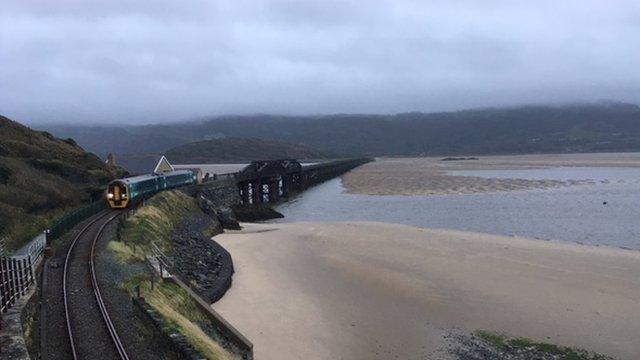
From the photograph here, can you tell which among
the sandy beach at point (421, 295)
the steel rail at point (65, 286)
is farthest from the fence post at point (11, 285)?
the sandy beach at point (421, 295)

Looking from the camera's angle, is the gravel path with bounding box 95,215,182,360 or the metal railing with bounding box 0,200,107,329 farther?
the metal railing with bounding box 0,200,107,329

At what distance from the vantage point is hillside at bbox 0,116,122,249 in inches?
1282

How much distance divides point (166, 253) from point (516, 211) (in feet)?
120

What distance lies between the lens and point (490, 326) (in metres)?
20.6

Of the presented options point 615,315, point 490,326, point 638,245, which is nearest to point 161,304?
point 490,326

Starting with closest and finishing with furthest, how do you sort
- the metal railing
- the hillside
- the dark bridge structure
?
the metal railing < the hillside < the dark bridge structure

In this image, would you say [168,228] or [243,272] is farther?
[168,228]

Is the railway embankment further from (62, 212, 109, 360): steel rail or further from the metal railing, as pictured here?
the metal railing

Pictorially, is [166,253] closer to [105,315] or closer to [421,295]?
[105,315]

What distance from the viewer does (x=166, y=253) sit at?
26.8 metres

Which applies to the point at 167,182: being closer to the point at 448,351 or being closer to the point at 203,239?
the point at 203,239

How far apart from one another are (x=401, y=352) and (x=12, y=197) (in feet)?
106

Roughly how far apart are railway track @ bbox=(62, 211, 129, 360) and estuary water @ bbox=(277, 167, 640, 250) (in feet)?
96.7

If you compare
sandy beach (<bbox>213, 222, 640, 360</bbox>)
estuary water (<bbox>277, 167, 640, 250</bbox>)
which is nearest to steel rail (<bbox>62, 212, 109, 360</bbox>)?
sandy beach (<bbox>213, 222, 640, 360</bbox>)
